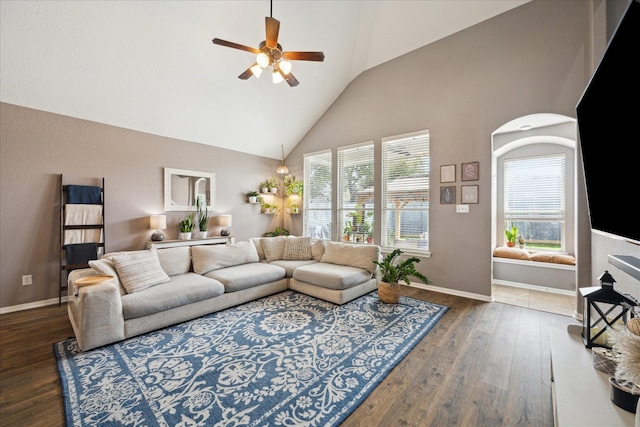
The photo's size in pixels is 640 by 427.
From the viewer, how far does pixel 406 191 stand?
15.2 feet

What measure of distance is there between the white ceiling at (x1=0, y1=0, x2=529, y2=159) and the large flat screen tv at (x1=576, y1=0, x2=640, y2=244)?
10.7ft

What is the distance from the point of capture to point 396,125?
470 centimetres

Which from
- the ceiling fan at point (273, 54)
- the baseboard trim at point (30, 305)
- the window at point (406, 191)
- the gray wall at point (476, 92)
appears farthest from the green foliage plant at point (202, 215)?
the gray wall at point (476, 92)

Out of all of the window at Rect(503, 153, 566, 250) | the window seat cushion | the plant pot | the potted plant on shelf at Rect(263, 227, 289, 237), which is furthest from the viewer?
the potted plant on shelf at Rect(263, 227, 289, 237)

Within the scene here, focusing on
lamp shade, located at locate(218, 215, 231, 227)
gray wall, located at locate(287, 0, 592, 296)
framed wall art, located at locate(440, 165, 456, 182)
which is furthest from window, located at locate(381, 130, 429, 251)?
lamp shade, located at locate(218, 215, 231, 227)

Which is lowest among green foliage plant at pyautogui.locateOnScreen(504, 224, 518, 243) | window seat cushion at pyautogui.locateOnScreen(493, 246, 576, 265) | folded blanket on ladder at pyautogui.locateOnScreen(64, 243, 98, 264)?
window seat cushion at pyautogui.locateOnScreen(493, 246, 576, 265)

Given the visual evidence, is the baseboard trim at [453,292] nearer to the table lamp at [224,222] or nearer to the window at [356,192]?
the window at [356,192]

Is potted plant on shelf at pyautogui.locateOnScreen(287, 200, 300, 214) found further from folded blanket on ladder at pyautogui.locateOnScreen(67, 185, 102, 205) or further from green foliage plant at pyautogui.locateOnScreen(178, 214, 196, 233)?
folded blanket on ladder at pyautogui.locateOnScreen(67, 185, 102, 205)

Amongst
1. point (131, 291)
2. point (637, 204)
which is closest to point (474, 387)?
point (637, 204)

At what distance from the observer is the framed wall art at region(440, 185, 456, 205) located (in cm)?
405

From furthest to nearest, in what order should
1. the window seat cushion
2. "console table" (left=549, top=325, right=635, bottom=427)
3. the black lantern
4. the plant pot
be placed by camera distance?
the window seat cushion → the plant pot → the black lantern → "console table" (left=549, top=325, right=635, bottom=427)

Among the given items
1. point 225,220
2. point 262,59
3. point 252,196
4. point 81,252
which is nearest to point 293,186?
point 252,196

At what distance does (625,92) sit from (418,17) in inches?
147

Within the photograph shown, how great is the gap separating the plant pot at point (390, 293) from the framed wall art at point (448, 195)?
163cm
